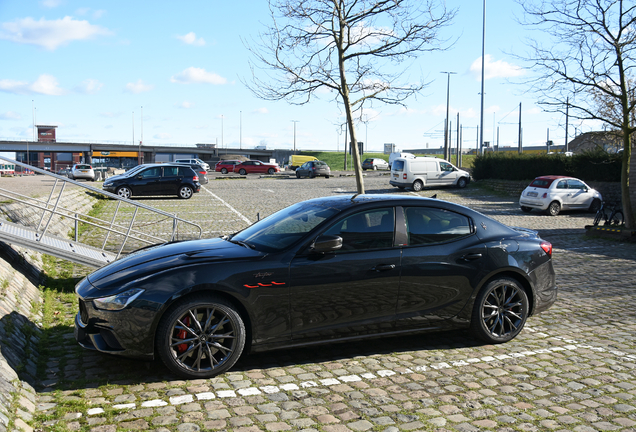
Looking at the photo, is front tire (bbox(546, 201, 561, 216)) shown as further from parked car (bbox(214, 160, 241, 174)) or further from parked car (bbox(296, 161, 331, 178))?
parked car (bbox(214, 160, 241, 174))

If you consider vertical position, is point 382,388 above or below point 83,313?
below

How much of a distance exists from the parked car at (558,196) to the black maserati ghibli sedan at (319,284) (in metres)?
17.0

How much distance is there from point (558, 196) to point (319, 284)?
63.5ft

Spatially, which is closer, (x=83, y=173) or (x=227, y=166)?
(x=83, y=173)

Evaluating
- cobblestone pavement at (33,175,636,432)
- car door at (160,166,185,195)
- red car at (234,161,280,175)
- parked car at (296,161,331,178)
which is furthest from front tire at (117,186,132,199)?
red car at (234,161,280,175)

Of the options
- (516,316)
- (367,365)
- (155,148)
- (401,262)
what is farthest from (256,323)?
(155,148)

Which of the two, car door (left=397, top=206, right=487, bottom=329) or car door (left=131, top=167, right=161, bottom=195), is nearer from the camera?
car door (left=397, top=206, right=487, bottom=329)

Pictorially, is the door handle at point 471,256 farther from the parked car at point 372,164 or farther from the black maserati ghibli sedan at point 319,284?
the parked car at point 372,164

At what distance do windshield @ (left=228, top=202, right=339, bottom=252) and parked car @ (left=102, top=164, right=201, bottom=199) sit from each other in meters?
20.2

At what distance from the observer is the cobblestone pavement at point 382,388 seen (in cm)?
386

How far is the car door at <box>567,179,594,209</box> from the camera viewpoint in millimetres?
22047

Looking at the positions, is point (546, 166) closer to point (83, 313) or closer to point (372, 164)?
point (83, 313)

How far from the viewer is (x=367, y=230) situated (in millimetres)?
5242

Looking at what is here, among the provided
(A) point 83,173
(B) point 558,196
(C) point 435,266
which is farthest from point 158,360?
(A) point 83,173
